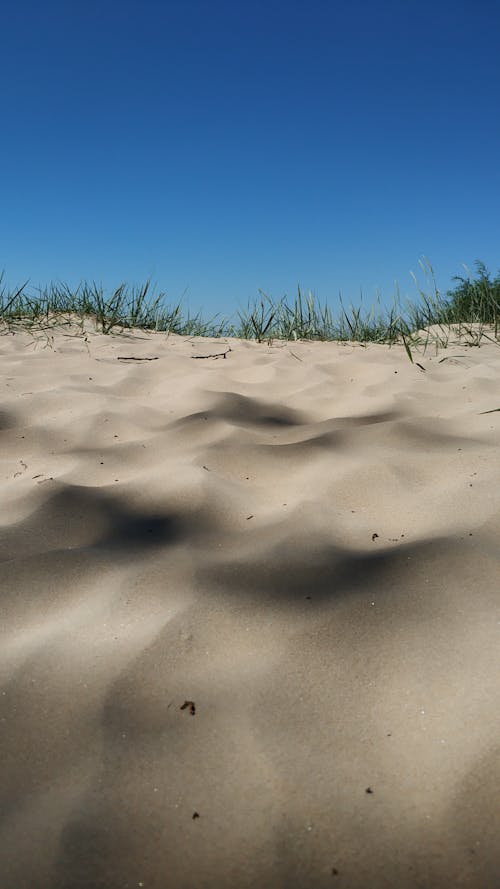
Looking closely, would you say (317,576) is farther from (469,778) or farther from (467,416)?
(467,416)

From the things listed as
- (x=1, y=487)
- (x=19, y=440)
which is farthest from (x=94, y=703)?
(x=19, y=440)

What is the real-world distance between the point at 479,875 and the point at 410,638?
1.10 feet

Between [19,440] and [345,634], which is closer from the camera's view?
[345,634]

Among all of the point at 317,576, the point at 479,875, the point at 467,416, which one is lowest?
the point at 479,875

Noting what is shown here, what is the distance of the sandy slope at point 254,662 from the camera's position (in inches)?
27.6

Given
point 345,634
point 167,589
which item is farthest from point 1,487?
point 345,634

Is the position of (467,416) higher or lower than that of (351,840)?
higher

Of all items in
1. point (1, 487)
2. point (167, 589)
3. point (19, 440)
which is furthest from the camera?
point (19, 440)

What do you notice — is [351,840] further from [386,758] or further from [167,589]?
[167,589]

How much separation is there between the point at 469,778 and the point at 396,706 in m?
0.12

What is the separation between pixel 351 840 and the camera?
0.70 metres

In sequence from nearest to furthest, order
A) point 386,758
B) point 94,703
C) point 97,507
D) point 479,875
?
point 479,875 → point 386,758 → point 94,703 → point 97,507

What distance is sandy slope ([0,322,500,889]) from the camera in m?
0.70

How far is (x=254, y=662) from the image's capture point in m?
0.94
